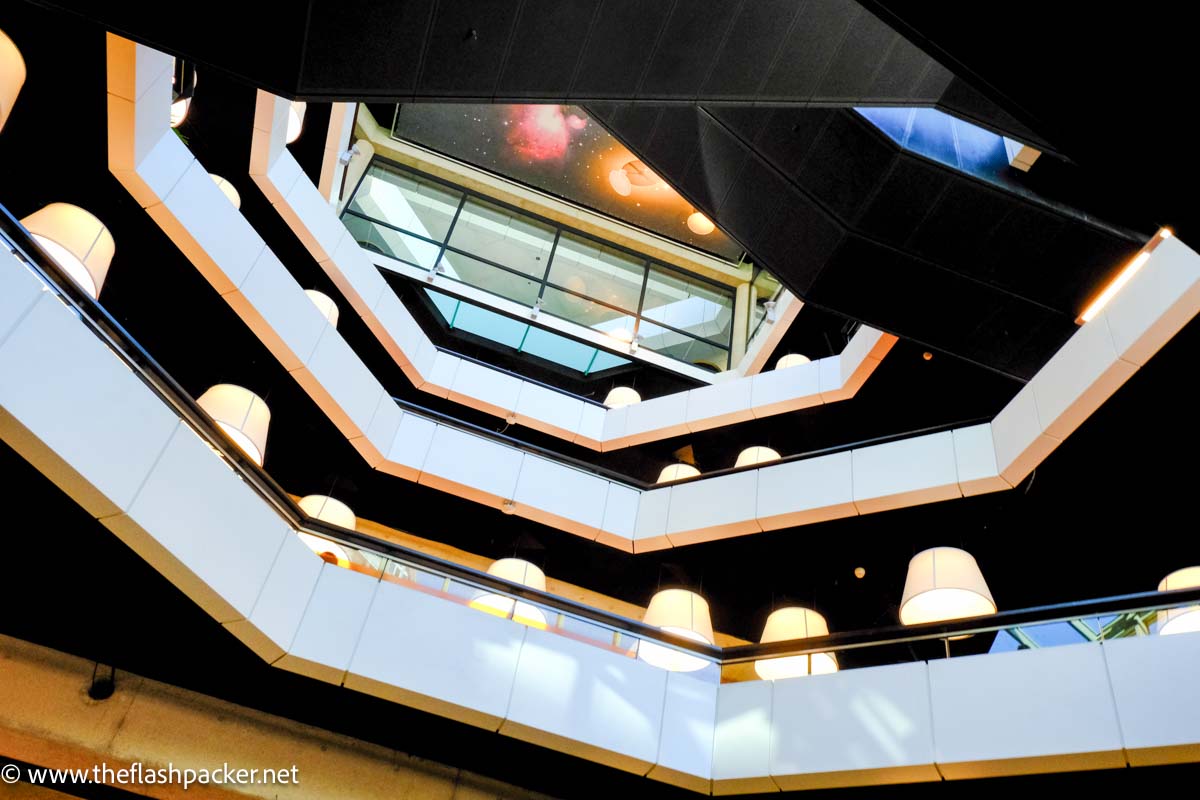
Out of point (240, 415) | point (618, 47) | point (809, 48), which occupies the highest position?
point (809, 48)

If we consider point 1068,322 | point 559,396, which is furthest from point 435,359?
point 1068,322

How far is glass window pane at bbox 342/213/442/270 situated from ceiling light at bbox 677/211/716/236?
17.4ft

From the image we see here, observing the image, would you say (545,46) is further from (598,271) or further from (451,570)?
(598,271)

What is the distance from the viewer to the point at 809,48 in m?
7.21

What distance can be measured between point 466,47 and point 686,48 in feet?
5.43

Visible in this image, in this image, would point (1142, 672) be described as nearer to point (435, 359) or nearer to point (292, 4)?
point (292, 4)

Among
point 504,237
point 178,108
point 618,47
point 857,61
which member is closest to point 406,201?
point 504,237

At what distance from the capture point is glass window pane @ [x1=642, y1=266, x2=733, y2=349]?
721 inches

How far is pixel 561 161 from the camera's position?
1856 cm

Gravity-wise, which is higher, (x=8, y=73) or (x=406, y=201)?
(x=406, y=201)

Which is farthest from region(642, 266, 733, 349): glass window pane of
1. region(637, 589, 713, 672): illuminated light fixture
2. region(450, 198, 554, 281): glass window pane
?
region(637, 589, 713, 672): illuminated light fixture

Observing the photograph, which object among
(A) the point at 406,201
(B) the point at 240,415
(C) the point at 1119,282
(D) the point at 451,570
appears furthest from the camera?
(A) the point at 406,201

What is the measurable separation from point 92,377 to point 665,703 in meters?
5.09

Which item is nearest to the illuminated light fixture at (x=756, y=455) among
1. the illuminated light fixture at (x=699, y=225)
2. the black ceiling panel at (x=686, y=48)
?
the illuminated light fixture at (x=699, y=225)
